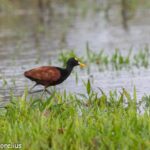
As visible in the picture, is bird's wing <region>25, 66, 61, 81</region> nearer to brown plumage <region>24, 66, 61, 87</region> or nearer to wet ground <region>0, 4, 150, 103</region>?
brown plumage <region>24, 66, 61, 87</region>

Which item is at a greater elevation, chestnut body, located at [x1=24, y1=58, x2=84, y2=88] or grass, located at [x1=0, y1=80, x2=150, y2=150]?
chestnut body, located at [x1=24, y1=58, x2=84, y2=88]

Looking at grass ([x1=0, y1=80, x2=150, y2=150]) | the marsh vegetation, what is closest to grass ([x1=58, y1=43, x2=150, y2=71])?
the marsh vegetation

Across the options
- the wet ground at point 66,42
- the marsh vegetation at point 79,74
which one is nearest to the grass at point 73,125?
the marsh vegetation at point 79,74

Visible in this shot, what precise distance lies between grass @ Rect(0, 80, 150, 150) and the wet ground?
120 centimetres

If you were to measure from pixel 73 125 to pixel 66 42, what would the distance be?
10.3 metres

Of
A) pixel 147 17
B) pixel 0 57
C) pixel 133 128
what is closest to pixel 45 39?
pixel 0 57

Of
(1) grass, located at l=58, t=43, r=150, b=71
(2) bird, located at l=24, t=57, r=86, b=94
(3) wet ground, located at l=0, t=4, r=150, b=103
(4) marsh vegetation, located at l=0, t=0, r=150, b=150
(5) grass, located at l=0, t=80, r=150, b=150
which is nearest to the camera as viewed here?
(5) grass, located at l=0, t=80, r=150, b=150

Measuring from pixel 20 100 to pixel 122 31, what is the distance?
1147 cm

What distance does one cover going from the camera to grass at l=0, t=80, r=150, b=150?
631cm

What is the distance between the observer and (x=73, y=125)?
22.5 ft

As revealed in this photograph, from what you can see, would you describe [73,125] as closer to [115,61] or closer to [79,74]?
[79,74]

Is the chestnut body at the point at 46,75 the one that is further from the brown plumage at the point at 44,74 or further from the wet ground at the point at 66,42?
the wet ground at the point at 66,42

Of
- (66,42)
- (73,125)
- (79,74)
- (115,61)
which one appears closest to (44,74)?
(73,125)

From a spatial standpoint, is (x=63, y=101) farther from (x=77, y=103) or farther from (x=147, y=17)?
(x=147, y=17)
